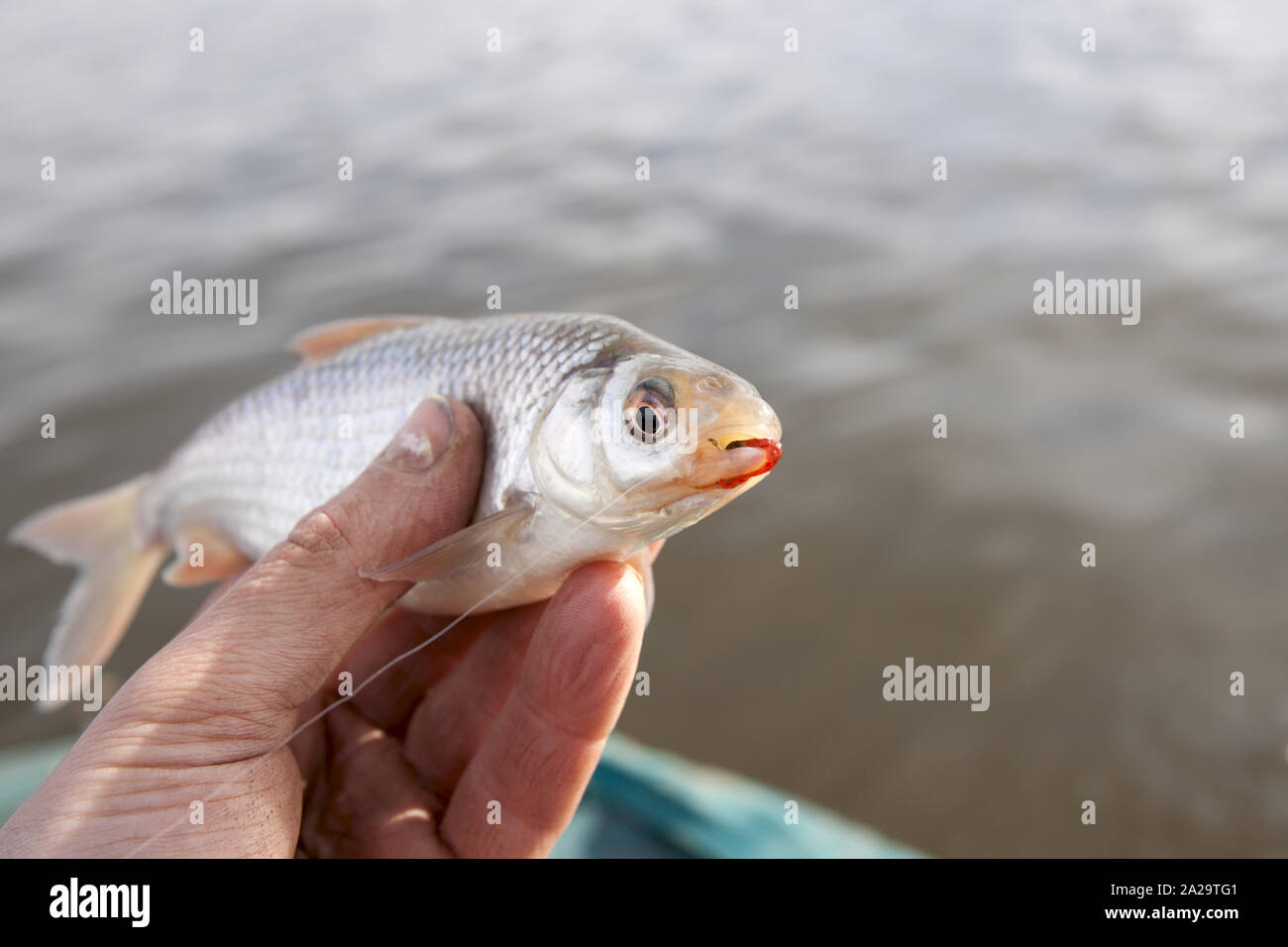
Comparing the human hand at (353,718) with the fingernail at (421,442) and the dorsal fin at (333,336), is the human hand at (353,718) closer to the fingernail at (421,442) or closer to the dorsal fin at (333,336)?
the fingernail at (421,442)

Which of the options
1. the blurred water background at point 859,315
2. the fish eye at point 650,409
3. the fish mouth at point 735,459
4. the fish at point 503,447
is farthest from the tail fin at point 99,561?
the fish mouth at point 735,459

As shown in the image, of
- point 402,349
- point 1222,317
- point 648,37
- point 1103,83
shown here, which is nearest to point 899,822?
point 402,349

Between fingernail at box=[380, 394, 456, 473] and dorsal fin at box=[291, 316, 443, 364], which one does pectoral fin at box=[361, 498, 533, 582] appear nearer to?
fingernail at box=[380, 394, 456, 473]

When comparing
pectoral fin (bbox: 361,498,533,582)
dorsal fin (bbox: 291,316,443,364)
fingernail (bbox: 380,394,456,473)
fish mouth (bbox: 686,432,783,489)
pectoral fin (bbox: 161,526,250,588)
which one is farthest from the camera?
pectoral fin (bbox: 161,526,250,588)

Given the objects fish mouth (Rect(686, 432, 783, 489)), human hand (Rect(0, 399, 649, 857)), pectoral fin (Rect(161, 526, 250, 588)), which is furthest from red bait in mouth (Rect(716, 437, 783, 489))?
pectoral fin (Rect(161, 526, 250, 588))

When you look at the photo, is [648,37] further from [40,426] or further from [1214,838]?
[1214,838]

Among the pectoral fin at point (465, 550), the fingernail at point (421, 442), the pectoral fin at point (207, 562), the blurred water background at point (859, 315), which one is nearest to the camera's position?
the pectoral fin at point (465, 550)

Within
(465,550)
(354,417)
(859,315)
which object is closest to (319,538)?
(465,550)
